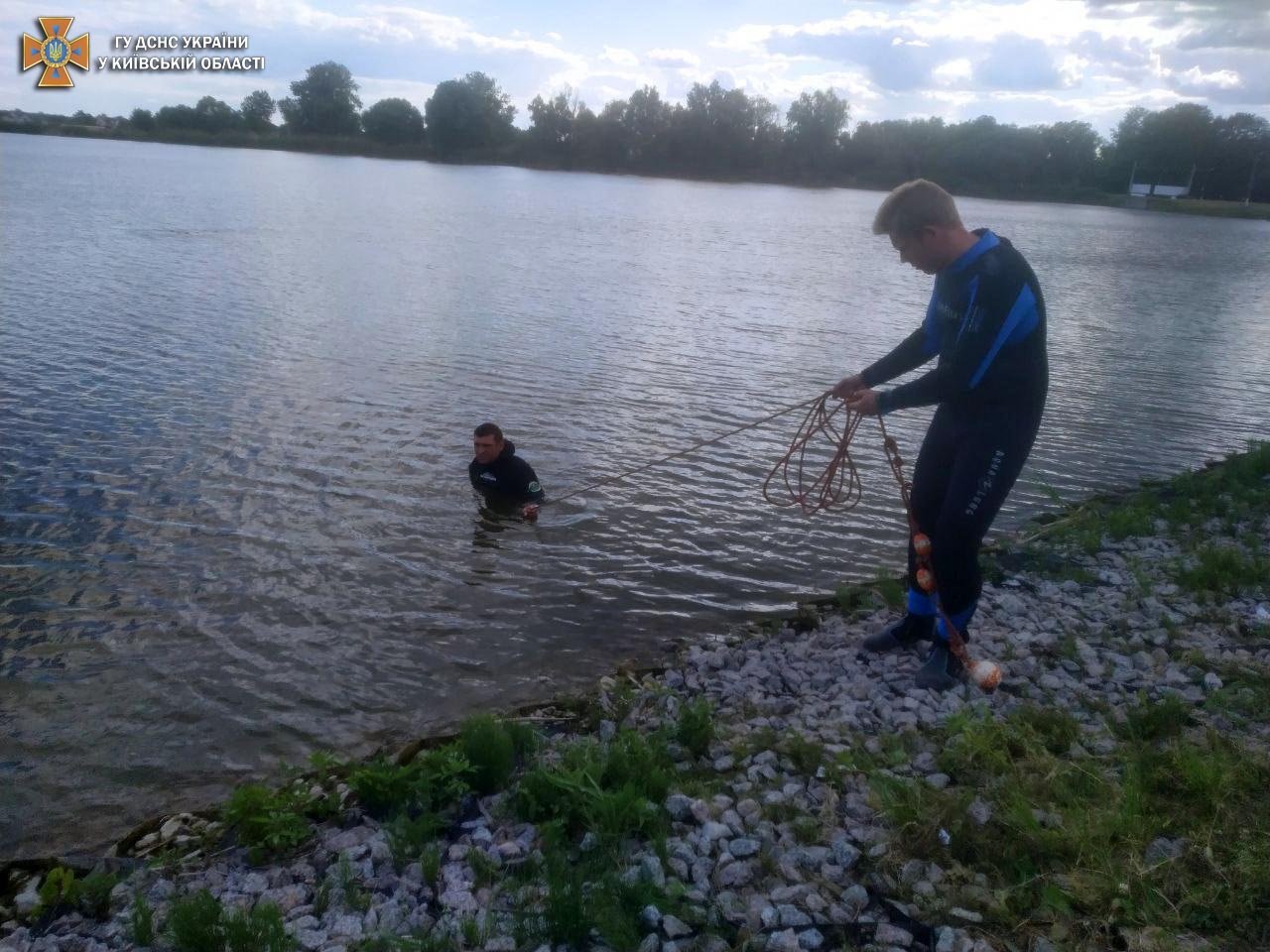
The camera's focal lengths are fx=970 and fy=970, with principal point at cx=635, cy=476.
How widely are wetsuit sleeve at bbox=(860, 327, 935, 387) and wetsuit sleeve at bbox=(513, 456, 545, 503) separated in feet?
14.9

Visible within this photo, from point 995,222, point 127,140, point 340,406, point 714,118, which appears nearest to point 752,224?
point 995,222

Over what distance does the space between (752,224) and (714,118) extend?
80.7 m

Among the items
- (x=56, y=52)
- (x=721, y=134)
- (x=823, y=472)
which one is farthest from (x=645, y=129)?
(x=823, y=472)

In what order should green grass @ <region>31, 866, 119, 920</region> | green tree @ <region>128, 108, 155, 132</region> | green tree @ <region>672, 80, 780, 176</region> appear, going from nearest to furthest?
1. green grass @ <region>31, 866, 119, 920</region>
2. green tree @ <region>128, 108, 155, 132</region>
3. green tree @ <region>672, 80, 780, 176</region>

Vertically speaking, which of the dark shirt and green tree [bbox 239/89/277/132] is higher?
green tree [bbox 239/89/277/132]

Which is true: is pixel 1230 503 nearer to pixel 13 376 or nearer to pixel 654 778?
pixel 654 778

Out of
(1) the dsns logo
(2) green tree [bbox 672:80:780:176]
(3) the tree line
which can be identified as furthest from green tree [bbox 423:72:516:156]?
(1) the dsns logo

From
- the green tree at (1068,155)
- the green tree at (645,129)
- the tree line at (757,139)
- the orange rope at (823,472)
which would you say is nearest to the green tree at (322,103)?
the tree line at (757,139)

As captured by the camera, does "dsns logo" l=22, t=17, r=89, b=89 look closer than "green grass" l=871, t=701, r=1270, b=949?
No

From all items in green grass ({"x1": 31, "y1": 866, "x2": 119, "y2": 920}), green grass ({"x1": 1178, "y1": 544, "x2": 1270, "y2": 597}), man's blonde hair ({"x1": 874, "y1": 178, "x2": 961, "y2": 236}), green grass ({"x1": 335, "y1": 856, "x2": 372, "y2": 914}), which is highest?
man's blonde hair ({"x1": 874, "y1": 178, "x2": 961, "y2": 236})

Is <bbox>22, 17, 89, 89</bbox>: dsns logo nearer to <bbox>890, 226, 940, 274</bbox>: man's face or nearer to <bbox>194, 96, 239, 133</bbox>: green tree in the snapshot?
<bbox>890, 226, 940, 274</bbox>: man's face

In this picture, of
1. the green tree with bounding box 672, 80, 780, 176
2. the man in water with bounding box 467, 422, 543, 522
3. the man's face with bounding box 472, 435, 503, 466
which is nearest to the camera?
the man in water with bounding box 467, 422, 543, 522

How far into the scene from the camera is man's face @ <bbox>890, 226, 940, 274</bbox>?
16.8ft

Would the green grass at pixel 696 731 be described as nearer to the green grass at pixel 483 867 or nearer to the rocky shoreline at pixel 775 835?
the rocky shoreline at pixel 775 835
